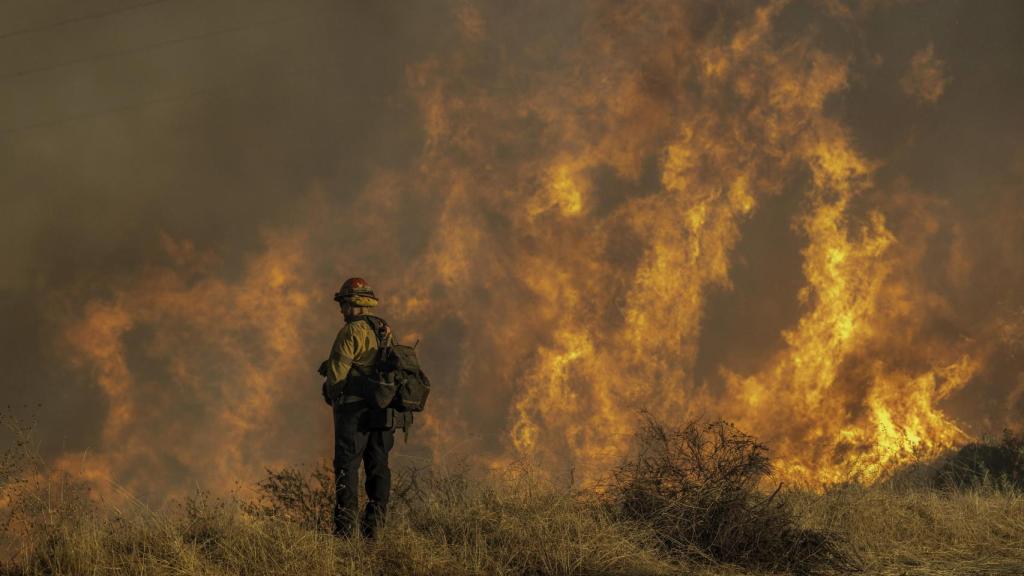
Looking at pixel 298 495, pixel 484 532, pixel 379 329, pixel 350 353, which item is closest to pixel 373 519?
pixel 298 495

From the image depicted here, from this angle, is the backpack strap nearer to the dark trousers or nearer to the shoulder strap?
the shoulder strap

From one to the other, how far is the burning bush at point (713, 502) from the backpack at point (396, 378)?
7.68 feet

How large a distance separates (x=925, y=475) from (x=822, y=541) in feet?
17.2

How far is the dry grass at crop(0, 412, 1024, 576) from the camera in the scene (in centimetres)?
680

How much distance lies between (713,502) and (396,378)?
136 inches

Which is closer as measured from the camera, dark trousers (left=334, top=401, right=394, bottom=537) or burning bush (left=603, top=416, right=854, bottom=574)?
burning bush (left=603, top=416, right=854, bottom=574)

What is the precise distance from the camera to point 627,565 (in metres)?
7.13

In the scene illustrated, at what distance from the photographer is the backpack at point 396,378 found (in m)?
8.26

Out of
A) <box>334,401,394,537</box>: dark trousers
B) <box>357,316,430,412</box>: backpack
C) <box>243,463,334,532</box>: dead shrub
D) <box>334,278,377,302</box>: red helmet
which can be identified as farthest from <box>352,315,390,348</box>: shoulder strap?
<box>243,463,334,532</box>: dead shrub

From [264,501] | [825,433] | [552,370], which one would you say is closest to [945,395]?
[825,433]

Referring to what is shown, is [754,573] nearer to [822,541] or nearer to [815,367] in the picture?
[822,541]

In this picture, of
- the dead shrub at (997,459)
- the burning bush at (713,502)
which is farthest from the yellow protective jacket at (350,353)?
the dead shrub at (997,459)

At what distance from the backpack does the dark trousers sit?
299mm

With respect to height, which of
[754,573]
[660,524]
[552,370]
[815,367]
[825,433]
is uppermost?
[552,370]
